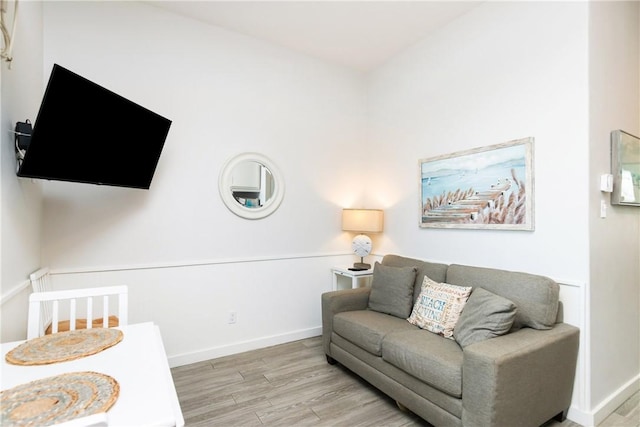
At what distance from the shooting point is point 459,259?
2.71m

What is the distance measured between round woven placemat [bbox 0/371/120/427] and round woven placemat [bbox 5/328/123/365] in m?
0.19

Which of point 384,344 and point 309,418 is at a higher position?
point 384,344

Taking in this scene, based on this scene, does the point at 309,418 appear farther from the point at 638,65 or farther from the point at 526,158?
the point at 638,65

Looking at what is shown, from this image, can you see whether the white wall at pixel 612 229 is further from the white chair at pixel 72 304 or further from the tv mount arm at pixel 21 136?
the tv mount arm at pixel 21 136

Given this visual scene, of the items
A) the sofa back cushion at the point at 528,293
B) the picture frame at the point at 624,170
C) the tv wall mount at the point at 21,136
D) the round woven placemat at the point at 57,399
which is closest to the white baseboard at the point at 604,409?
the sofa back cushion at the point at 528,293

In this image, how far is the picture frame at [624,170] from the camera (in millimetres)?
2113

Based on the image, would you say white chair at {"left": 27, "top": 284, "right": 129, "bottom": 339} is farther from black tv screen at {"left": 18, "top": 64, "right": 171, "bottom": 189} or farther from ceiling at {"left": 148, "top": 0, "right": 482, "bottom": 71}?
ceiling at {"left": 148, "top": 0, "right": 482, "bottom": 71}

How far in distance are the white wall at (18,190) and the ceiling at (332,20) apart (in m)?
1.04

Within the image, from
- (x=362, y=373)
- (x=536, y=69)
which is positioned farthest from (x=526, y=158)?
(x=362, y=373)

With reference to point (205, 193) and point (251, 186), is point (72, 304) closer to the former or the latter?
point (205, 193)

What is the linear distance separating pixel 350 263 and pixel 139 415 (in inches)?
117

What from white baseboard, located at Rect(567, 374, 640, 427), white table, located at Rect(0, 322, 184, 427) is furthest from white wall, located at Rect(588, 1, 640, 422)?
white table, located at Rect(0, 322, 184, 427)

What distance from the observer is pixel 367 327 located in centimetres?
231

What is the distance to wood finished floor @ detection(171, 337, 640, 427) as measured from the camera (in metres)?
1.98
